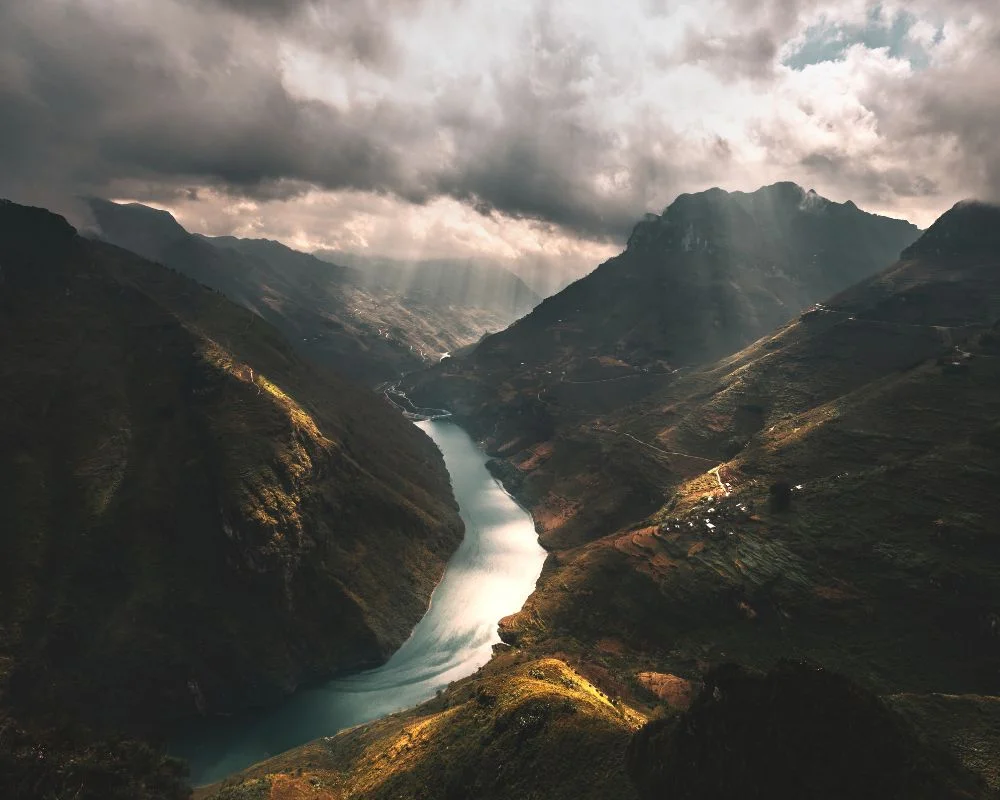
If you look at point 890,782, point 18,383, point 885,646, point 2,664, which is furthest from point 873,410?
point 18,383

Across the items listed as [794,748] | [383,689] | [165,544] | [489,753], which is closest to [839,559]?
[794,748]

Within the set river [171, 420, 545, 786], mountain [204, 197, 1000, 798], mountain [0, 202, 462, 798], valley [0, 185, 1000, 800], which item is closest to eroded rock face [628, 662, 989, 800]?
mountain [204, 197, 1000, 798]

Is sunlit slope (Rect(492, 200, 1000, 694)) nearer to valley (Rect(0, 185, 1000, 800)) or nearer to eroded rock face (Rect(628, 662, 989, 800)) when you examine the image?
valley (Rect(0, 185, 1000, 800))

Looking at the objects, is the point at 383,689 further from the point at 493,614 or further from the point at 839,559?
the point at 839,559

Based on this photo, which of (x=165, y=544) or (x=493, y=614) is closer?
(x=165, y=544)

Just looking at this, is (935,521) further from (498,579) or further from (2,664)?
(2,664)

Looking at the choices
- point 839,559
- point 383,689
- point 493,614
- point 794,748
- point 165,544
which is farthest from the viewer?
point 493,614
